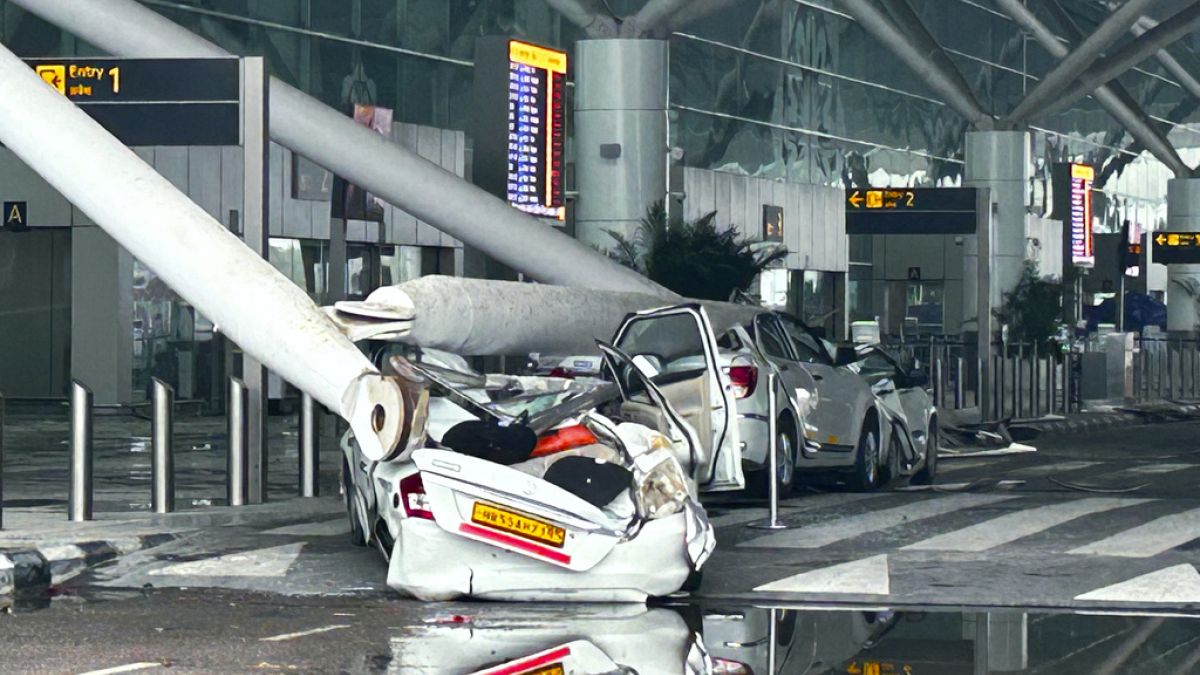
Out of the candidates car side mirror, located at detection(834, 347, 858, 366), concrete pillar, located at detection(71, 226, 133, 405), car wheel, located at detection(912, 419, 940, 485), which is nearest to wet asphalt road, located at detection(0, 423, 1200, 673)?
car side mirror, located at detection(834, 347, 858, 366)

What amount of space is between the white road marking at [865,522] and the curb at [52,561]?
153 inches

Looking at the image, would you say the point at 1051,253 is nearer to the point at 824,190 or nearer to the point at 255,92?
the point at 824,190

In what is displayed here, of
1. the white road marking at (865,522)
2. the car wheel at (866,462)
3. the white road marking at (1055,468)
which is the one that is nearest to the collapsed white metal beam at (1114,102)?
the white road marking at (1055,468)

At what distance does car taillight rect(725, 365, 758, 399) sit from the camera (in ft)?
54.3

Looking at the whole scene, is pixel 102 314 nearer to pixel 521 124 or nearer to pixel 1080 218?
pixel 521 124

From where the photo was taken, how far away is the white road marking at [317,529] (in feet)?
46.9

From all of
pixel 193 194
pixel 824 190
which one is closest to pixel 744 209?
pixel 824 190

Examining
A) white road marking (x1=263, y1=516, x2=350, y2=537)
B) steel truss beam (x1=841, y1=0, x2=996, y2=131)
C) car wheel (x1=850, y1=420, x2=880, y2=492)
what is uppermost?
steel truss beam (x1=841, y1=0, x2=996, y2=131)

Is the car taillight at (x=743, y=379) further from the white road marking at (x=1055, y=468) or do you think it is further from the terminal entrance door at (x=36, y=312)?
the terminal entrance door at (x=36, y=312)

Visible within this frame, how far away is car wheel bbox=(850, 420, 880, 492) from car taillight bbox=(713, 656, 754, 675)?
958 cm

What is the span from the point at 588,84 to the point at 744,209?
20647mm

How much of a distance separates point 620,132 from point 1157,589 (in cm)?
1614

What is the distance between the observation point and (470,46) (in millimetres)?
40219

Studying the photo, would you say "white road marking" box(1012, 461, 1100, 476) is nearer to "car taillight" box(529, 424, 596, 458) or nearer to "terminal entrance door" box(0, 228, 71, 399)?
"car taillight" box(529, 424, 596, 458)
